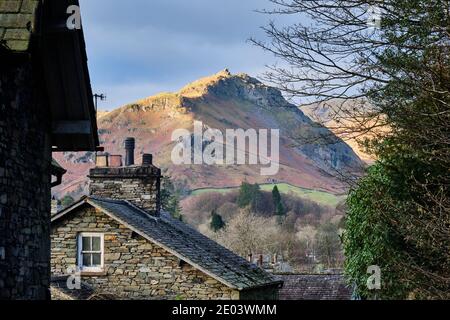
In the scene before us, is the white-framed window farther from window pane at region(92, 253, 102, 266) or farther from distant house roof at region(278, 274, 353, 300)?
distant house roof at region(278, 274, 353, 300)

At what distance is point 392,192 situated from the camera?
1877 centimetres

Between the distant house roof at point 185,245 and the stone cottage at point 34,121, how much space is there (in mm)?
10010

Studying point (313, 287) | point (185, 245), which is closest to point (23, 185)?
point (185, 245)

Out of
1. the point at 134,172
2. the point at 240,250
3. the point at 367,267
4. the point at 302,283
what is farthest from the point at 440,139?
the point at 240,250

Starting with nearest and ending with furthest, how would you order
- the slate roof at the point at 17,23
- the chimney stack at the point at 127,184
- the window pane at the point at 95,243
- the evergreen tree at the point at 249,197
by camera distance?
the slate roof at the point at 17,23, the window pane at the point at 95,243, the chimney stack at the point at 127,184, the evergreen tree at the point at 249,197

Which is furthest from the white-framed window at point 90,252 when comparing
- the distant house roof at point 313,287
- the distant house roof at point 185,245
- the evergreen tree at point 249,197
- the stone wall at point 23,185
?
the evergreen tree at point 249,197

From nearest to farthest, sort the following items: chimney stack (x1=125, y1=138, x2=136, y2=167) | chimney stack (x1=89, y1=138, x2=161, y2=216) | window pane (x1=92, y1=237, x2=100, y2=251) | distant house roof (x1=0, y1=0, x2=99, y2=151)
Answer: distant house roof (x1=0, y1=0, x2=99, y2=151)
window pane (x1=92, y1=237, x2=100, y2=251)
chimney stack (x1=89, y1=138, x2=161, y2=216)
chimney stack (x1=125, y1=138, x2=136, y2=167)

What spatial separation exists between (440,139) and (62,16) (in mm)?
5808

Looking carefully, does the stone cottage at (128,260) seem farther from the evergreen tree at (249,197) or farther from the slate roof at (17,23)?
the evergreen tree at (249,197)

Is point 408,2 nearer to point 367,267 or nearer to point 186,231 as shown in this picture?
point 367,267

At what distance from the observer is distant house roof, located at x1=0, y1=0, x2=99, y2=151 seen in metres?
9.39

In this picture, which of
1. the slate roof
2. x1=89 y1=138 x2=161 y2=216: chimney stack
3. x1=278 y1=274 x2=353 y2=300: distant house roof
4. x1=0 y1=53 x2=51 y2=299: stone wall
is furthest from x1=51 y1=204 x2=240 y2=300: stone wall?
the slate roof

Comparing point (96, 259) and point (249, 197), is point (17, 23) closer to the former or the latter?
point (96, 259)

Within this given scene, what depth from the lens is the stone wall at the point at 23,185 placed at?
32.0 feet
